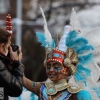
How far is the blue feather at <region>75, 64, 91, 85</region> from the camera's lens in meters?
5.61

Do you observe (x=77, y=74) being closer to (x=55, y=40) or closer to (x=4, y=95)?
(x=55, y=40)

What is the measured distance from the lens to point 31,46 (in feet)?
78.9

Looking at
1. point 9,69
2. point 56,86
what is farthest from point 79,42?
point 9,69

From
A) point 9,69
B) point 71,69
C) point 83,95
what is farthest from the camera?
point 71,69

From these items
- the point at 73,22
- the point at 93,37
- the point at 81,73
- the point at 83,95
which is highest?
the point at 73,22

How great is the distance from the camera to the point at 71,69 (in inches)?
219

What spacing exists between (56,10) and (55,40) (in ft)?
59.7

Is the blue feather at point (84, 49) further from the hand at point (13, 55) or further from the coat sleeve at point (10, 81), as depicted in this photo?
the coat sleeve at point (10, 81)

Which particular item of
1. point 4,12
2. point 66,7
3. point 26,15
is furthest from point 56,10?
point 4,12

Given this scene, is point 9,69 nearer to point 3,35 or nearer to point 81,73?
point 3,35

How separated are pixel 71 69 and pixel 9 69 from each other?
101 centimetres

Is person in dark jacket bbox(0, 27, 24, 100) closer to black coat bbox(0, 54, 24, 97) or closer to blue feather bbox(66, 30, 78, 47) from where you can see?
black coat bbox(0, 54, 24, 97)

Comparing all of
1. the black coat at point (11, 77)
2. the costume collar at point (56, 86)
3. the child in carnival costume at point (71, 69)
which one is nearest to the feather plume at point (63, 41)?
the child in carnival costume at point (71, 69)

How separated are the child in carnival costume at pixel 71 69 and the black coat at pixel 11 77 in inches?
32.1
